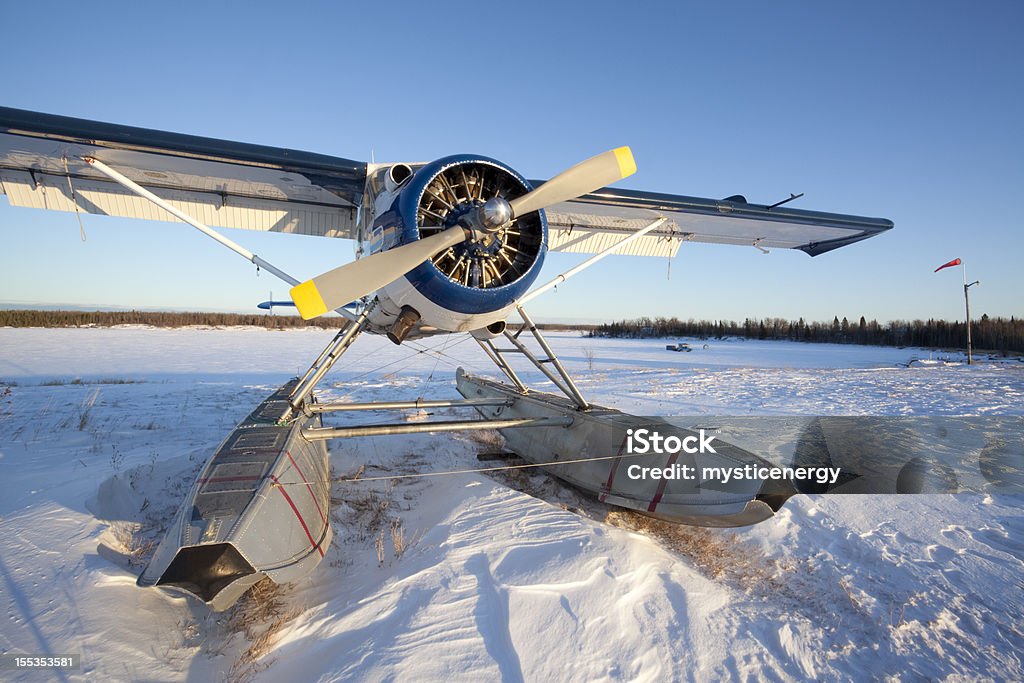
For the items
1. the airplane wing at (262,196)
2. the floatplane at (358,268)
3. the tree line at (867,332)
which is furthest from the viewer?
the tree line at (867,332)

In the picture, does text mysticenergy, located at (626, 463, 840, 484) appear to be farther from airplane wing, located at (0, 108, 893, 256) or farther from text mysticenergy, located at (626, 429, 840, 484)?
airplane wing, located at (0, 108, 893, 256)

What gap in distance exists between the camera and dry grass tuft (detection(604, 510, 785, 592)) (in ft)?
10.5

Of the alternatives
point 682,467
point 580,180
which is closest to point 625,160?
point 580,180

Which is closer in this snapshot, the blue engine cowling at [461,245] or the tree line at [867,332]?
the blue engine cowling at [461,245]

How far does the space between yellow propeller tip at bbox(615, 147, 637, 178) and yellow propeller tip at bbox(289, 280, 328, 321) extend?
2731mm

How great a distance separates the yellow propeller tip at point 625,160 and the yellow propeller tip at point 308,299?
273 centimetres

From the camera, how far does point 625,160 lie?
4.09 m

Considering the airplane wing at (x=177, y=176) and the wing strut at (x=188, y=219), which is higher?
the airplane wing at (x=177, y=176)

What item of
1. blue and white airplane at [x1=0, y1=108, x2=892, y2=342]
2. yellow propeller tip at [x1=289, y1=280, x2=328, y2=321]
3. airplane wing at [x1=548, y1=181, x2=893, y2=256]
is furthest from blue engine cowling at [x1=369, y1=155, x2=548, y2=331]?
airplane wing at [x1=548, y1=181, x2=893, y2=256]

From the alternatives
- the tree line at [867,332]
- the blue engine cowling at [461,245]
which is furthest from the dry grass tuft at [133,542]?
the tree line at [867,332]

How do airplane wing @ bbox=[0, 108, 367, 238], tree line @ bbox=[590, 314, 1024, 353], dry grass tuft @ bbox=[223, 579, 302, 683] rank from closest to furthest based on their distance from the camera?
dry grass tuft @ bbox=[223, 579, 302, 683] → airplane wing @ bbox=[0, 108, 367, 238] → tree line @ bbox=[590, 314, 1024, 353]

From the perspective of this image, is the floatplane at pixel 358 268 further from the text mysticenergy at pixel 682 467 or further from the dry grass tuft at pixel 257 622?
the dry grass tuft at pixel 257 622

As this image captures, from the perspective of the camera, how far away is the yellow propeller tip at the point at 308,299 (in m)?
3.21

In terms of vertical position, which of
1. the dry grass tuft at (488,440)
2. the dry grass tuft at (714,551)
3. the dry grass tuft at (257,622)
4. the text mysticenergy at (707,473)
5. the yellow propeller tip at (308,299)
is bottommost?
the dry grass tuft at (714,551)
